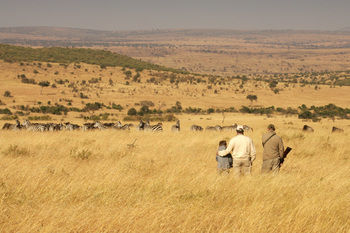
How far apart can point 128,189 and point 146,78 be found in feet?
241

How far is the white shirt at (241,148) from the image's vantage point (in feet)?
27.0

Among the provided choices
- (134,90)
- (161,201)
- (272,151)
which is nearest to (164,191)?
(161,201)

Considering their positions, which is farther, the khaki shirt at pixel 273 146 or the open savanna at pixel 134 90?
the open savanna at pixel 134 90

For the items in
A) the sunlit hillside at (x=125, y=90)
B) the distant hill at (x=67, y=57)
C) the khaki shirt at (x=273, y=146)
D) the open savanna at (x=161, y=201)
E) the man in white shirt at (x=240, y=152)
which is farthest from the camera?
the distant hill at (x=67, y=57)

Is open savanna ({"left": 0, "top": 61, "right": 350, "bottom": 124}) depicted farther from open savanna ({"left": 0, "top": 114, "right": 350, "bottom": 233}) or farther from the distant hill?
open savanna ({"left": 0, "top": 114, "right": 350, "bottom": 233})

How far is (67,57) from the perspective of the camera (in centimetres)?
9275

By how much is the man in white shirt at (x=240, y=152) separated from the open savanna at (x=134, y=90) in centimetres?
3898

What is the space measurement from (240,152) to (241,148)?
10cm

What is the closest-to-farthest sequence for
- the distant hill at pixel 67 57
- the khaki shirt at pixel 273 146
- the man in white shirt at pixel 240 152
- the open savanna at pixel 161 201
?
the open savanna at pixel 161 201
the man in white shirt at pixel 240 152
the khaki shirt at pixel 273 146
the distant hill at pixel 67 57

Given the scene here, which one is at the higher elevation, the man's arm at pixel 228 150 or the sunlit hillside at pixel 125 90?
the man's arm at pixel 228 150

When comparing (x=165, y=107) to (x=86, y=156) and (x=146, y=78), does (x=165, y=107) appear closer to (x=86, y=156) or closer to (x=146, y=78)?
(x=146, y=78)

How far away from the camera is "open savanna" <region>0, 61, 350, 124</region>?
53719mm

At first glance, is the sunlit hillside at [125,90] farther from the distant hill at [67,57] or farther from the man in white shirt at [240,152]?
the man in white shirt at [240,152]

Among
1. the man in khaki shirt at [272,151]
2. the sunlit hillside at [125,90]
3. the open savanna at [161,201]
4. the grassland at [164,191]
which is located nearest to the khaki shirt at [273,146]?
the man in khaki shirt at [272,151]
